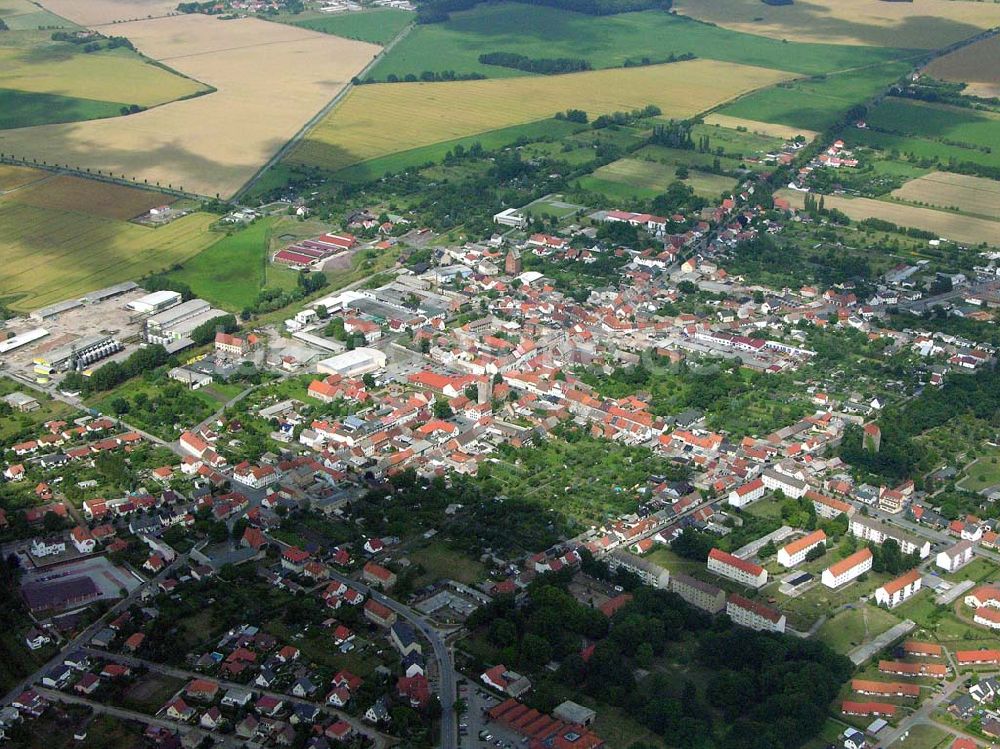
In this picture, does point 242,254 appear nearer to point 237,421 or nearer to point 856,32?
point 237,421

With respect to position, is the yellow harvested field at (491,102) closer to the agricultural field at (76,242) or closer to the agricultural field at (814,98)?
the agricultural field at (814,98)

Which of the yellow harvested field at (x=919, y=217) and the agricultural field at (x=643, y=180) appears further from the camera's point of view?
the agricultural field at (x=643, y=180)

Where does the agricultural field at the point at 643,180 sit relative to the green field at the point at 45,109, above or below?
above

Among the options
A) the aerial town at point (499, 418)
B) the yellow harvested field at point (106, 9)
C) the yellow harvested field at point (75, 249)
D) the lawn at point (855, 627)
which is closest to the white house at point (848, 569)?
the aerial town at point (499, 418)

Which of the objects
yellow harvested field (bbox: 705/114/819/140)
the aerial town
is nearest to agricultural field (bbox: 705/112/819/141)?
yellow harvested field (bbox: 705/114/819/140)

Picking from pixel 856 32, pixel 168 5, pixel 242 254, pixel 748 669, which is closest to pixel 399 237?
pixel 242 254

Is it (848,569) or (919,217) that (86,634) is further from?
(919,217)
